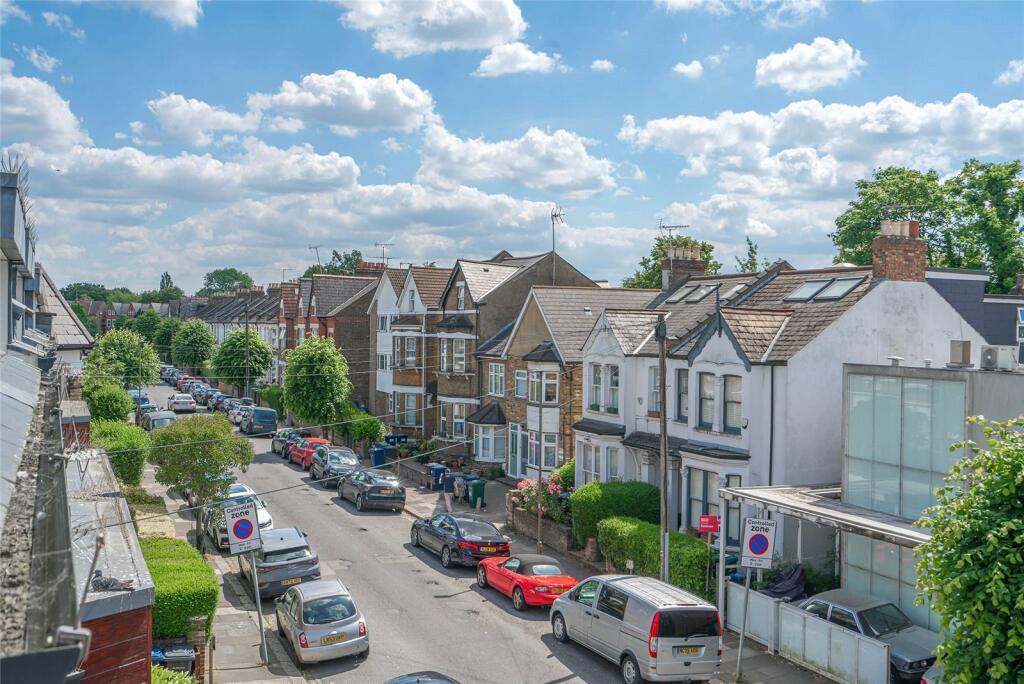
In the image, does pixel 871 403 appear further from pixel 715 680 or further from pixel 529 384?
pixel 529 384

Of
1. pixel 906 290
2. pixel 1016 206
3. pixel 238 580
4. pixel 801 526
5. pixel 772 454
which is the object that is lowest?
pixel 238 580

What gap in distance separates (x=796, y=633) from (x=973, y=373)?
Answer: 258 inches

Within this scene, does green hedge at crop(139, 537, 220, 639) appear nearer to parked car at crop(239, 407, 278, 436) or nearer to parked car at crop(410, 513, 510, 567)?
parked car at crop(410, 513, 510, 567)

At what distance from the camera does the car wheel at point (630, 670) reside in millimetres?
16891

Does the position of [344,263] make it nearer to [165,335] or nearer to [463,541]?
[165,335]

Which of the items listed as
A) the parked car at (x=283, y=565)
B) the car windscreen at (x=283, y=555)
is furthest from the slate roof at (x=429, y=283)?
the car windscreen at (x=283, y=555)

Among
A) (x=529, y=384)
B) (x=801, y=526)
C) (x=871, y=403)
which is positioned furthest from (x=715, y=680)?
(x=529, y=384)

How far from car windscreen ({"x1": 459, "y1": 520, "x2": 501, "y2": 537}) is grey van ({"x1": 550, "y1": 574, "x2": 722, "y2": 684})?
826 centimetres

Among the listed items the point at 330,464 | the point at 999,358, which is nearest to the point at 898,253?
the point at 999,358

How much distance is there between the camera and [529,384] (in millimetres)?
37062

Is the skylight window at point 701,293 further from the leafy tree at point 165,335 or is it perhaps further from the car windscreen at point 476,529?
the leafy tree at point 165,335

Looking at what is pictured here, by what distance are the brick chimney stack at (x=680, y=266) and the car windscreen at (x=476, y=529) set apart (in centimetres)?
1575

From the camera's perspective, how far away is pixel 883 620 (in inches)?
686

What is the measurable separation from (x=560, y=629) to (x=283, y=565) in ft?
25.8
